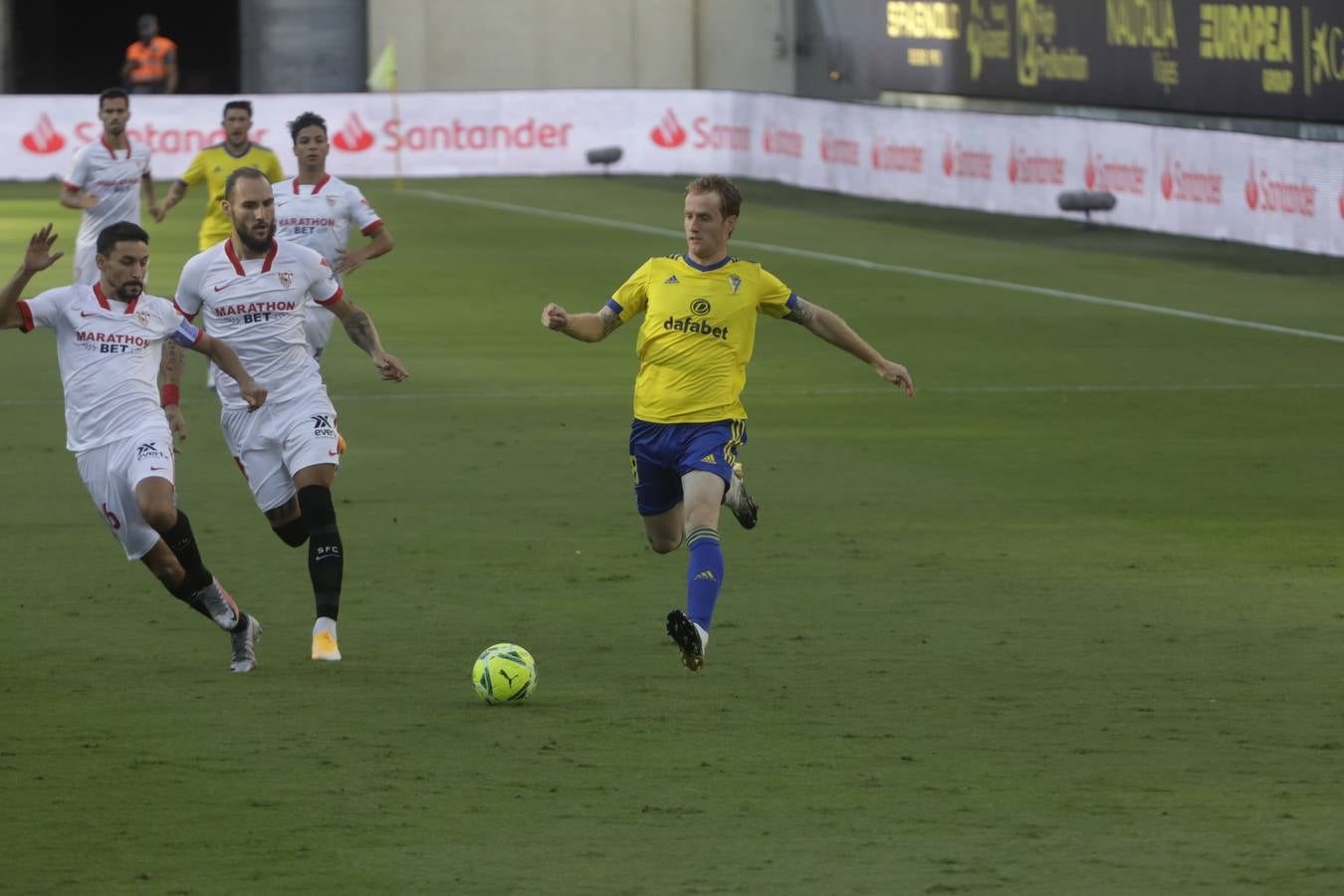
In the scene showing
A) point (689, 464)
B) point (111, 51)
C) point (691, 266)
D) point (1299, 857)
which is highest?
point (111, 51)

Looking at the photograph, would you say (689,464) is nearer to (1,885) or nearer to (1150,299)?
(1,885)

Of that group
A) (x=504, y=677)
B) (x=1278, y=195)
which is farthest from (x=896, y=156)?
(x=504, y=677)

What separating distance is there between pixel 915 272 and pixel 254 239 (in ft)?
61.7

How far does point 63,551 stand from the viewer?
1310 centimetres

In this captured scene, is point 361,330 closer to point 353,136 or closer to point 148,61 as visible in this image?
point 353,136

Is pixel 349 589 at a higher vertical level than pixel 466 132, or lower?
lower

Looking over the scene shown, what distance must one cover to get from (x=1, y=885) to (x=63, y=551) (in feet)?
19.9

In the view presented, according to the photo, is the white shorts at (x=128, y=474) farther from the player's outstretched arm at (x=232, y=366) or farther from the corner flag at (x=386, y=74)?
the corner flag at (x=386, y=74)

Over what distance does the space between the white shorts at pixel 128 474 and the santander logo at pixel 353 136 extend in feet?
113

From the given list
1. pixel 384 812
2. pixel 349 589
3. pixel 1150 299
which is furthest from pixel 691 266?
pixel 1150 299

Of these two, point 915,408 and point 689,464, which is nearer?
point 689,464

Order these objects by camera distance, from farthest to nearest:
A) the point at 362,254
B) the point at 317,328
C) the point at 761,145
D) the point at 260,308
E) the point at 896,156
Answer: the point at 761,145
the point at 896,156
the point at 317,328
the point at 362,254
the point at 260,308

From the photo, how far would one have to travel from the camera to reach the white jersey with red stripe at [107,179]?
72.2ft

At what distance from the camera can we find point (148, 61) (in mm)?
49438
